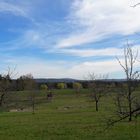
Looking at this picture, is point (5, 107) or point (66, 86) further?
point (66, 86)

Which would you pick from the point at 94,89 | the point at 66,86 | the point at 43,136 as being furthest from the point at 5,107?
the point at 66,86

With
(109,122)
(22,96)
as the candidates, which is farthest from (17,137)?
(22,96)

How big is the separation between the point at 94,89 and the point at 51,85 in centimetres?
9887

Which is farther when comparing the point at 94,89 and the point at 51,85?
the point at 51,85

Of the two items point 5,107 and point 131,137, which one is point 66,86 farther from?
point 131,137

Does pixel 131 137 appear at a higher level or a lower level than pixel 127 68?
lower

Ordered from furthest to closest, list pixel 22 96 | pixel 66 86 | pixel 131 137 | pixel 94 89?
pixel 66 86, pixel 22 96, pixel 94 89, pixel 131 137

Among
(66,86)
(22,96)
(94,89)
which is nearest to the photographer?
(94,89)

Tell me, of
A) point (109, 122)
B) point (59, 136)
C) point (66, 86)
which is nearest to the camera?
point (109, 122)

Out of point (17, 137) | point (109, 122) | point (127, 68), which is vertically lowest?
point (17, 137)

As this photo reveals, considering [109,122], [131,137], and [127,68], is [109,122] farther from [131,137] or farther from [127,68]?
[127,68]

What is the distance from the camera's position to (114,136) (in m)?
20.7

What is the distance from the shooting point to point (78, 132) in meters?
23.3

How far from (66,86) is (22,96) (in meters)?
57.5
